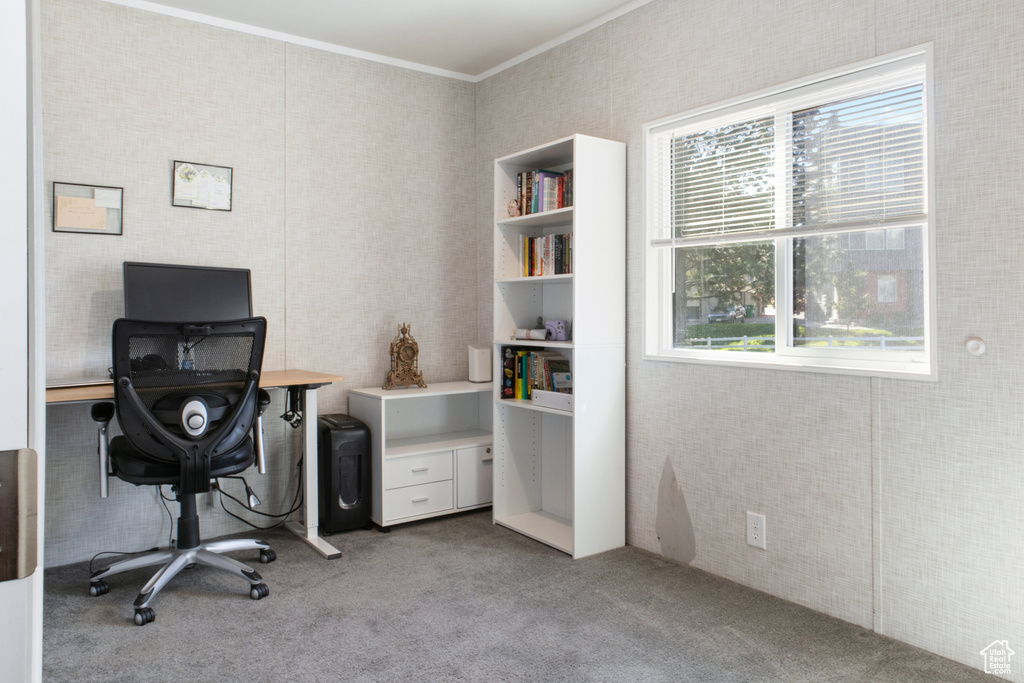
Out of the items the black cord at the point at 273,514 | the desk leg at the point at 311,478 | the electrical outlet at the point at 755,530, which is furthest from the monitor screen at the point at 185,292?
the electrical outlet at the point at 755,530

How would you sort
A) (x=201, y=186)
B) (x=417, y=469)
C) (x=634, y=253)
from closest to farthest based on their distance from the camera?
(x=634, y=253) → (x=201, y=186) → (x=417, y=469)

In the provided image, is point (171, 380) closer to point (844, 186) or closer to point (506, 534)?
point (506, 534)

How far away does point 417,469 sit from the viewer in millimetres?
3482

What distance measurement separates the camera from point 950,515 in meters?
2.10

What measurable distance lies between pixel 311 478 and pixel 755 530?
201cm

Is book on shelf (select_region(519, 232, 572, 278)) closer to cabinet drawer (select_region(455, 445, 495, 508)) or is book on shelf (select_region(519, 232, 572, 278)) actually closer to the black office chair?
cabinet drawer (select_region(455, 445, 495, 508))

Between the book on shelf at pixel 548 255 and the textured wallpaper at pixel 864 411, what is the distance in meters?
0.31

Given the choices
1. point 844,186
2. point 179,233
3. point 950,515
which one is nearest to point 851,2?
point 844,186

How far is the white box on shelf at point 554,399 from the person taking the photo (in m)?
3.08

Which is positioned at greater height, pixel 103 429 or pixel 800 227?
pixel 800 227

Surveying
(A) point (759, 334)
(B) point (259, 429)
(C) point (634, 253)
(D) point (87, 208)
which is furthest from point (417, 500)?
(D) point (87, 208)

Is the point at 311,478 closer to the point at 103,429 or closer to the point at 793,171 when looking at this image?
the point at 103,429

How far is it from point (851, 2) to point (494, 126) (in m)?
2.15

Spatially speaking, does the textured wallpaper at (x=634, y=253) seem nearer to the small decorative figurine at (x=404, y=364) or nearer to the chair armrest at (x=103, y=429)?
the small decorative figurine at (x=404, y=364)
